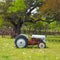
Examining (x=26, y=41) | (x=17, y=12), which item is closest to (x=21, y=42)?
(x=26, y=41)

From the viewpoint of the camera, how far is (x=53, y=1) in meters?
25.4

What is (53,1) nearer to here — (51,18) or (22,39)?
(22,39)

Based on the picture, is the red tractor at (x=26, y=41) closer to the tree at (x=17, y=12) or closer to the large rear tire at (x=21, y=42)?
the large rear tire at (x=21, y=42)

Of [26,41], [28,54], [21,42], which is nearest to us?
[28,54]

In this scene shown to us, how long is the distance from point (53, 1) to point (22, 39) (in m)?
9.00

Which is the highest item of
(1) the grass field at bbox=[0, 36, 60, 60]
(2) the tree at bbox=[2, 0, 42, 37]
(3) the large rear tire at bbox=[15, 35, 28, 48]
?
(2) the tree at bbox=[2, 0, 42, 37]

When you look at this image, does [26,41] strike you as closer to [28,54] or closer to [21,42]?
[21,42]

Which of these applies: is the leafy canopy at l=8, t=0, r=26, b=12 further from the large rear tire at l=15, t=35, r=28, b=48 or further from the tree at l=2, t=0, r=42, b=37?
the large rear tire at l=15, t=35, r=28, b=48

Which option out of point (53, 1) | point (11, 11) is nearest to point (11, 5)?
point (11, 11)

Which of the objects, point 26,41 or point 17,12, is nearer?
point 26,41

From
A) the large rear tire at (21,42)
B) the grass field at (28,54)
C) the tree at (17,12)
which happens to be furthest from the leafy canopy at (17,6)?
the grass field at (28,54)

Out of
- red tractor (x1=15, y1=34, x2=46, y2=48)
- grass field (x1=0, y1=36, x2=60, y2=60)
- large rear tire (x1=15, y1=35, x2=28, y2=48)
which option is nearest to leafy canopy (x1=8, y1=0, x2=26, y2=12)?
red tractor (x1=15, y1=34, x2=46, y2=48)

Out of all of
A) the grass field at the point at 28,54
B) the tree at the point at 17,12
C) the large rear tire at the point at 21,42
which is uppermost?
the tree at the point at 17,12

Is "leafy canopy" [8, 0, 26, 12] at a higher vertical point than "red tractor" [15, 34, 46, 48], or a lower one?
higher
